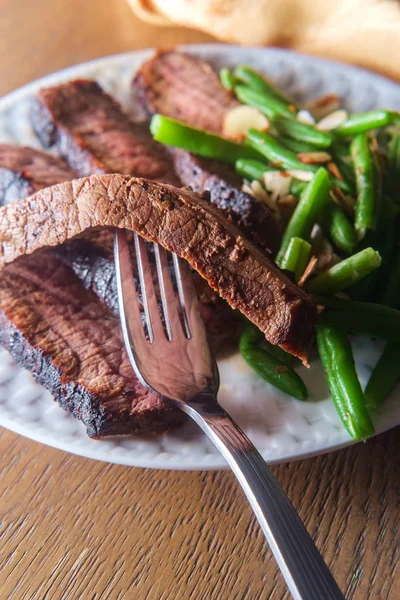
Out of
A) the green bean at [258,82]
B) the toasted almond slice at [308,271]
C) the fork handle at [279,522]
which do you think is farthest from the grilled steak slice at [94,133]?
the fork handle at [279,522]

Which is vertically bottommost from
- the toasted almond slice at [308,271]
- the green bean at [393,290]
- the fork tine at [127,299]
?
the green bean at [393,290]

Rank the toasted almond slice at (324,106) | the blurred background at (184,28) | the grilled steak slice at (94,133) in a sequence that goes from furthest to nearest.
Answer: the blurred background at (184,28) < the toasted almond slice at (324,106) < the grilled steak slice at (94,133)

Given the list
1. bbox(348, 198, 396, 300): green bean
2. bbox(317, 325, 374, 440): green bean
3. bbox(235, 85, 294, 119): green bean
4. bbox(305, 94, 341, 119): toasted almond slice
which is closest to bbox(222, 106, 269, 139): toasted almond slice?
bbox(235, 85, 294, 119): green bean

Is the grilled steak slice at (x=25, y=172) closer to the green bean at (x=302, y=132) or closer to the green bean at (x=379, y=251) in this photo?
the green bean at (x=302, y=132)

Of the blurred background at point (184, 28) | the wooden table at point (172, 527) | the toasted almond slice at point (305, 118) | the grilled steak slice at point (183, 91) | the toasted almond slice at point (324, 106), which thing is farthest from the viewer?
the blurred background at point (184, 28)

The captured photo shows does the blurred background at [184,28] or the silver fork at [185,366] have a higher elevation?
the blurred background at [184,28]

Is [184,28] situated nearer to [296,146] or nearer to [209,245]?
[296,146]

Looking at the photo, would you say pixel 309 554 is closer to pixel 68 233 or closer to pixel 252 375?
pixel 252 375

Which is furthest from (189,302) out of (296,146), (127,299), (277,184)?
(296,146)
